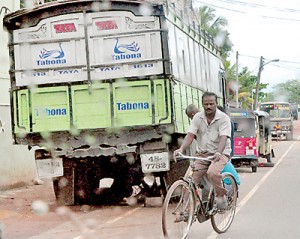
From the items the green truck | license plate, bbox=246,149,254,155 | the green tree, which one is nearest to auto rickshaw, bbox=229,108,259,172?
license plate, bbox=246,149,254,155

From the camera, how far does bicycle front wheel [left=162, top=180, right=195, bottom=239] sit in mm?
6398

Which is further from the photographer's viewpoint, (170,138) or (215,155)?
(170,138)

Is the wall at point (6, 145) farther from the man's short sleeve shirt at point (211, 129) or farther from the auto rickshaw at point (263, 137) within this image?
the auto rickshaw at point (263, 137)

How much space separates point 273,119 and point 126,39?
3645 cm

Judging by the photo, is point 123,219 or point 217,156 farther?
point 123,219

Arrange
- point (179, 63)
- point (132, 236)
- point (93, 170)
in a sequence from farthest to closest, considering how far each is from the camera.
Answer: point (93, 170), point (179, 63), point (132, 236)

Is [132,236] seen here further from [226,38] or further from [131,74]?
[226,38]

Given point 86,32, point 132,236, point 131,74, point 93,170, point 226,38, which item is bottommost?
point 132,236

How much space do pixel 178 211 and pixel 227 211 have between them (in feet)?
4.28

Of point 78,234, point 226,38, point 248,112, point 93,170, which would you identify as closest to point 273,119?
point 226,38

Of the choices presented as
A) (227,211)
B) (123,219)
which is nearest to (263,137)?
(123,219)

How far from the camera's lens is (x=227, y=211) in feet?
25.2

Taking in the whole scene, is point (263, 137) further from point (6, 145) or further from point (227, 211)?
point (227, 211)

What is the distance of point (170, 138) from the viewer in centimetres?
956
